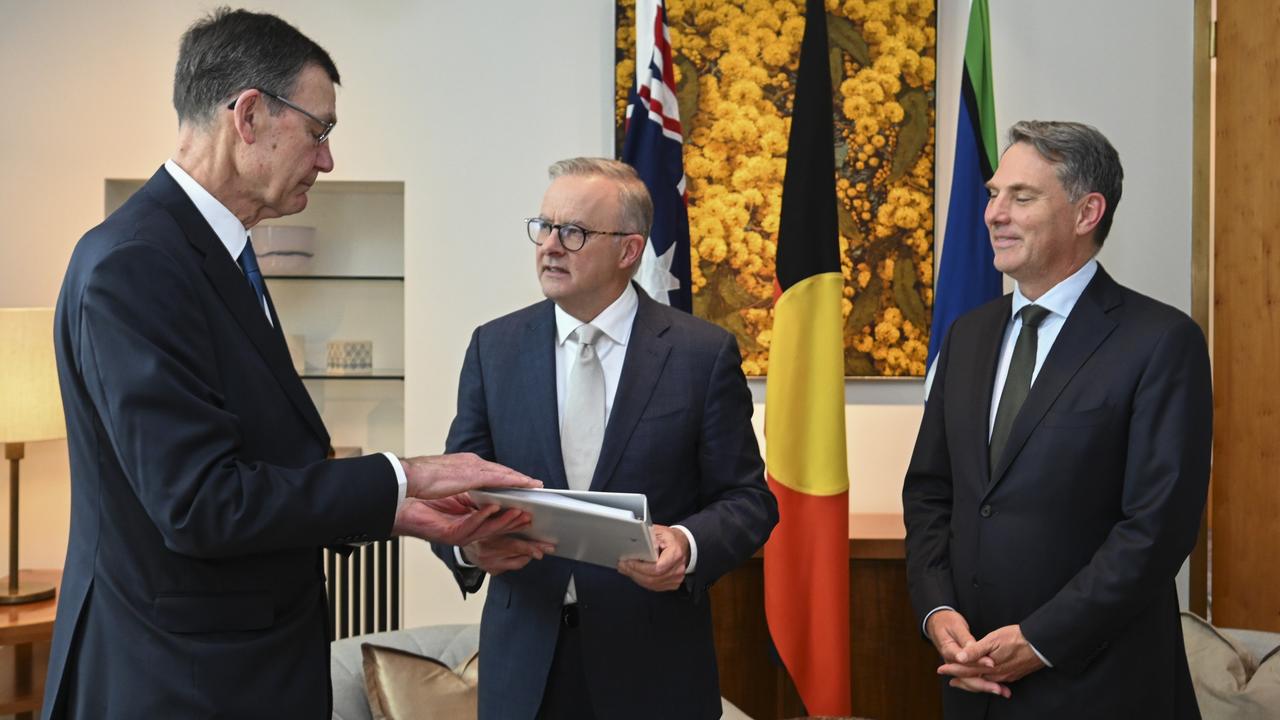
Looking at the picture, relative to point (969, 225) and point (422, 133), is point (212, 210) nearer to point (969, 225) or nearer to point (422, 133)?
point (969, 225)

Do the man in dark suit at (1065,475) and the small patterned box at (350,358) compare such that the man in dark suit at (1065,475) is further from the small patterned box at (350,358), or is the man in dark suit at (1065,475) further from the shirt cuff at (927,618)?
the small patterned box at (350,358)

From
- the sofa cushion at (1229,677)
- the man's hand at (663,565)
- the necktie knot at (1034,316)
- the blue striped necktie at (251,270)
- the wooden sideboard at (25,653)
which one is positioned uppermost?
the blue striped necktie at (251,270)

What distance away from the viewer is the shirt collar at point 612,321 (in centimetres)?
230

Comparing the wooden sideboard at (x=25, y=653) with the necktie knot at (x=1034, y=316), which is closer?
the necktie knot at (x=1034, y=316)

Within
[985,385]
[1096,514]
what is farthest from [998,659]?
[985,385]

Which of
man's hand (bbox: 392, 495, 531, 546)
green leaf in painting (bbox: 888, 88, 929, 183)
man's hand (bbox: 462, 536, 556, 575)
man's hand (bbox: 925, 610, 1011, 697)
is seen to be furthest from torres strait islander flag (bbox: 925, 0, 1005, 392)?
man's hand (bbox: 392, 495, 531, 546)

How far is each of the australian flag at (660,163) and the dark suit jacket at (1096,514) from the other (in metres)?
1.48

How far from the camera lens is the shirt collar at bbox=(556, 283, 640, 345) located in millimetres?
2305

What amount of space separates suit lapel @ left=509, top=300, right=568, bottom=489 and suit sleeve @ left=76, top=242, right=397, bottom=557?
0.73 m

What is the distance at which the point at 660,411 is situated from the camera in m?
2.21

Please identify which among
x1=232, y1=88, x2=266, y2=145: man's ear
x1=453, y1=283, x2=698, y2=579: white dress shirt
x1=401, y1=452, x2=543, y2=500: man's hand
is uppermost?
x1=232, y1=88, x2=266, y2=145: man's ear

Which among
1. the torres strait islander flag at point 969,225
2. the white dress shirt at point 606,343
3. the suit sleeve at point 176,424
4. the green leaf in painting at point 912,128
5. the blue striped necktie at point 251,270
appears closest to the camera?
the suit sleeve at point 176,424

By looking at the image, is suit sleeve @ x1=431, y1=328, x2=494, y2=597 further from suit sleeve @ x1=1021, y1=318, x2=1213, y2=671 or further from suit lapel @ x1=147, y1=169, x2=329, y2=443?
suit sleeve @ x1=1021, y1=318, x2=1213, y2=671

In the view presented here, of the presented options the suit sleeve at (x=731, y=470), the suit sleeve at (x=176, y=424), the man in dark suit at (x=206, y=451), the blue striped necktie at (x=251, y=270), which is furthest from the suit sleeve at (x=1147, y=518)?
the blue striped necktie at (x=251, y=270)
